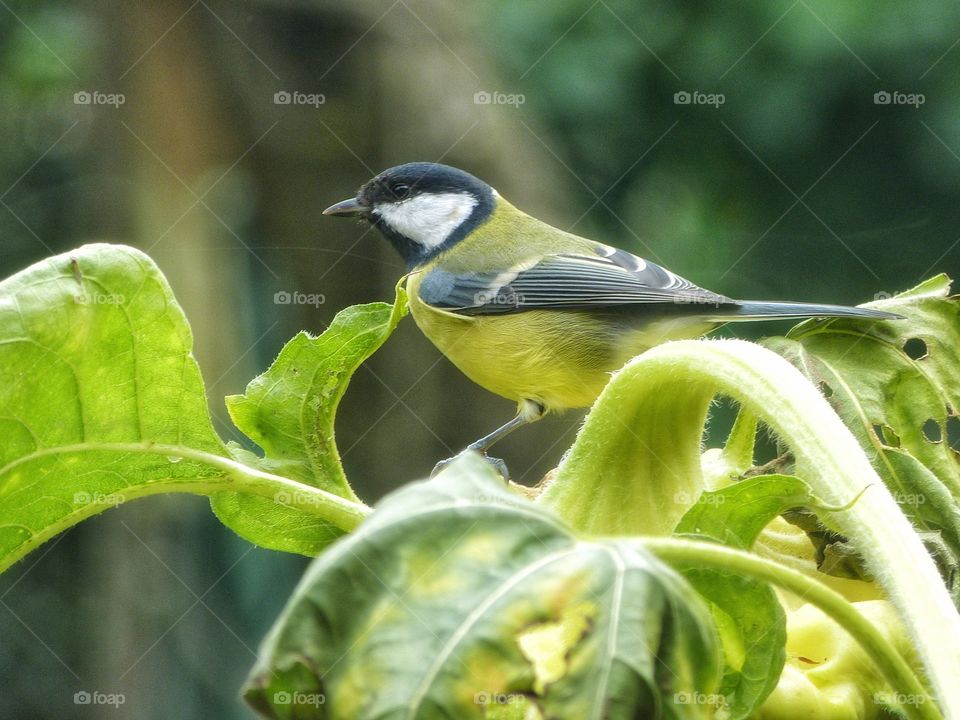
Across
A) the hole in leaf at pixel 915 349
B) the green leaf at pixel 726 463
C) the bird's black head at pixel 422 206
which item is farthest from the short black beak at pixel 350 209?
the green leaf at pixel 726 463

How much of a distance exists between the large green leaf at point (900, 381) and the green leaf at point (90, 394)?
630 mm

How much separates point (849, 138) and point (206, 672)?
326cm

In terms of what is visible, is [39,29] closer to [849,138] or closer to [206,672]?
[206,672]

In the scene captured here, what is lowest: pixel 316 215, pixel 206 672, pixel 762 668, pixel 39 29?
pixel 206 672

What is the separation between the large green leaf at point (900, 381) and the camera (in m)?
1.16

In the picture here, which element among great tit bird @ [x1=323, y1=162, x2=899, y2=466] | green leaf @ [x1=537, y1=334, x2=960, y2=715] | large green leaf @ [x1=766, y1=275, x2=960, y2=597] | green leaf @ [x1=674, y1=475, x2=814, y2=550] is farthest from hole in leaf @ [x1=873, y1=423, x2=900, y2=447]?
great tit bird @ [x1=323, y1=162, x2=899, y2=466]

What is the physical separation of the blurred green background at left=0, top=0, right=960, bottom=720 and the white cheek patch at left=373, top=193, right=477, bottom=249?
138cm

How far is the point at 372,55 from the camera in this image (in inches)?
195

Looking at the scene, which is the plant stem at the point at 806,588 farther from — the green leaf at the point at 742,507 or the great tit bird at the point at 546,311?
the great tit bird at the point at 546,311

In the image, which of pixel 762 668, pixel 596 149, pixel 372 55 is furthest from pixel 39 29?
pixel 762 668

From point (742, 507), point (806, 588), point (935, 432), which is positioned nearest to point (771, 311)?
point (935, 432)

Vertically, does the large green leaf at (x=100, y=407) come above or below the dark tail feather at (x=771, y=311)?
below

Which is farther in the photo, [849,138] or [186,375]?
[849,138]

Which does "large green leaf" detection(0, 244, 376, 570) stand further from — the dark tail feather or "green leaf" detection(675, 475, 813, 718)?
the dark tail feather
